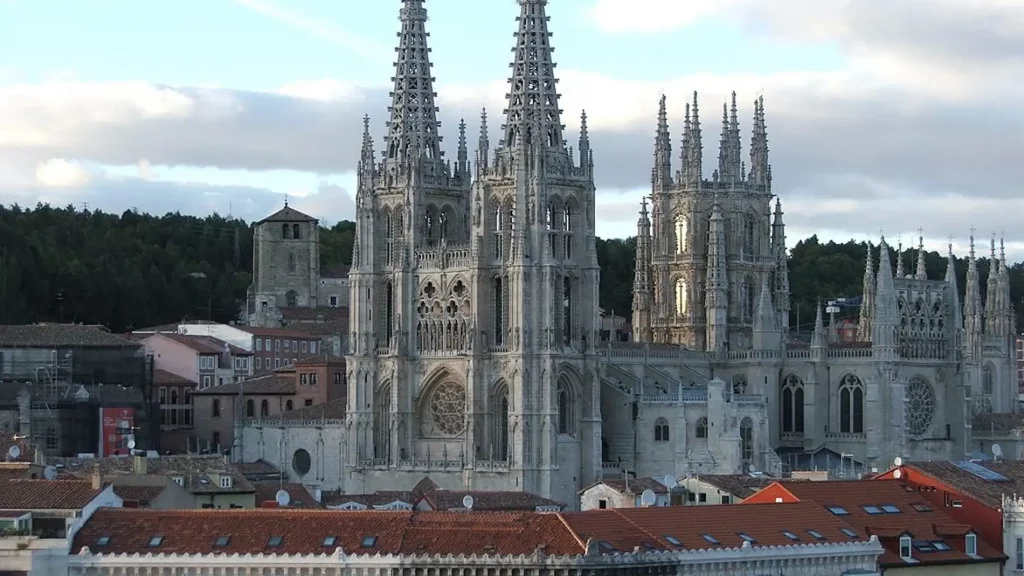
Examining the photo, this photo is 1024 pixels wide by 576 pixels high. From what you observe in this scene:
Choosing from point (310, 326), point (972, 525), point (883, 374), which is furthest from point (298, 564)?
point (310, 326)

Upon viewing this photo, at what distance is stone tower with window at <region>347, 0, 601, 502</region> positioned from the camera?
441 ft

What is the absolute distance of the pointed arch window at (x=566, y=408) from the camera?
136375 millimetres

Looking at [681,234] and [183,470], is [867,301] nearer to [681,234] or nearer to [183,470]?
[681,234]

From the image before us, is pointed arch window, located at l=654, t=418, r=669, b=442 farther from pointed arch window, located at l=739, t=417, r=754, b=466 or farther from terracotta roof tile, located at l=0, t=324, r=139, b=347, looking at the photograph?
terracotta roof tile, located at l=0, t=324, r=139, b=347

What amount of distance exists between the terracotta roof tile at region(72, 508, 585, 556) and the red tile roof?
10632 mm

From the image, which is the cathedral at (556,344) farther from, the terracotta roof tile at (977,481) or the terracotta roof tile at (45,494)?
the terracotta roof tile at (45,494)

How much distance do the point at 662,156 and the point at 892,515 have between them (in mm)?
61434

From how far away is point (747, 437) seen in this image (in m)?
138

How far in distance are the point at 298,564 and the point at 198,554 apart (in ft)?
10.4

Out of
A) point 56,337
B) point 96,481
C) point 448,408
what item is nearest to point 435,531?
point 96,481

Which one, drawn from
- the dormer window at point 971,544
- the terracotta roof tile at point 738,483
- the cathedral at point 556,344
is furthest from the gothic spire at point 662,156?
the dormer window at point 971,544

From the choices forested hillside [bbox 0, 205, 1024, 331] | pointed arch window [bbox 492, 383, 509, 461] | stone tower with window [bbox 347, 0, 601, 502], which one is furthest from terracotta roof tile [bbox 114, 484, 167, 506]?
forested hillside [bbox 0, 205, 1024, 331]

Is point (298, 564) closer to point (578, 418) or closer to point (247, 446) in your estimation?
point (578, 418)

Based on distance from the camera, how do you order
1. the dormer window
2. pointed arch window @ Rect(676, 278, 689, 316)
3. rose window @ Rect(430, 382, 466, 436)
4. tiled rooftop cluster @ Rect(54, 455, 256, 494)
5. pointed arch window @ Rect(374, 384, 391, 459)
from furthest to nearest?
pointed arch window @ Rect(676, 278, 689, 316) → pointed arch window @ Rect(374, 384, 391, 459) → rose window @ Rect(430, 382, 466, 436) → tiled rooftop cluster @ Rect(54, 455, 256, 494) → the dormer window
